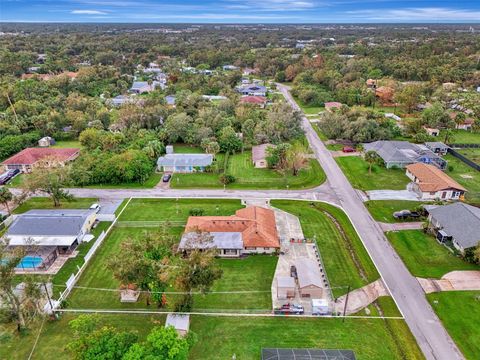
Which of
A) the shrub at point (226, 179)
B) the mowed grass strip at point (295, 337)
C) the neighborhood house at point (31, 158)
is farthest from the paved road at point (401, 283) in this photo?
the neighborhood house at point (31, 158)

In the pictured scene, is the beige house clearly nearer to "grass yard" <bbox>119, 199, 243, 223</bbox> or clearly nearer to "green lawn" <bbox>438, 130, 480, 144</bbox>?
"grass yard" <bbox>119, 199, 243, 223</bbox>

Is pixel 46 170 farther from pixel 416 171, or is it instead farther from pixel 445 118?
pixel 445 118

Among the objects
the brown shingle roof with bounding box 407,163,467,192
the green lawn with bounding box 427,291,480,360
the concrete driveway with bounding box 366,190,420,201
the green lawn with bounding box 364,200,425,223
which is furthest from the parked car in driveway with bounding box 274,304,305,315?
Result: the brown shingle roof with bounding box 407,163,467,192

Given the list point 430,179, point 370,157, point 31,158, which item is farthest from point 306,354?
point 31,158

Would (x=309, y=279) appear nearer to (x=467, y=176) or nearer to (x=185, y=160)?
(x=185, y=160)

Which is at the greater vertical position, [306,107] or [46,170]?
[46,170]

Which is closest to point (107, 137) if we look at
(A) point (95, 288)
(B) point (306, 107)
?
(A) point (95, 288)
